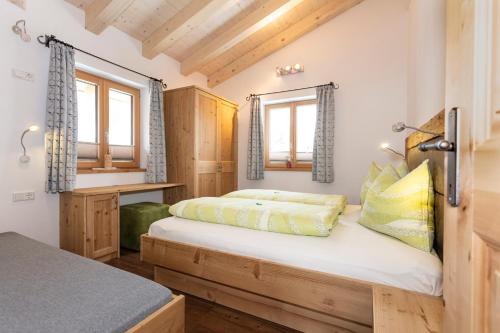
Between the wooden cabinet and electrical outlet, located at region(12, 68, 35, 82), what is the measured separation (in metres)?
1.17

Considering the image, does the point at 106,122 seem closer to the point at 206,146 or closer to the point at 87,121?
the point at 87,121

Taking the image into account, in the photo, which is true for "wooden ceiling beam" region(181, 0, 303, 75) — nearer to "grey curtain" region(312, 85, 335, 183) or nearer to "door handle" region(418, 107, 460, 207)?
"grey curtain" region(312, 85, 335, 183)

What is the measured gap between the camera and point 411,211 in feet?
4.16

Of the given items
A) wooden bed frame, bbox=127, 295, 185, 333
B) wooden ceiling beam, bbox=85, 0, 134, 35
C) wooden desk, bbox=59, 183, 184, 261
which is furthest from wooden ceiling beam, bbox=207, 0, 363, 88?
wooden bed frame, bbox=127, 295, 185, 333

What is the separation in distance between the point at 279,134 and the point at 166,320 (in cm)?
364

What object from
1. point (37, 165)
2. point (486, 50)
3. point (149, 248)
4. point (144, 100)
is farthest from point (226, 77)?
point (486, 50)

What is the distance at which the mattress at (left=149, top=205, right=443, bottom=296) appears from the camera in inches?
43.7

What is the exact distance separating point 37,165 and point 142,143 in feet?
4.37

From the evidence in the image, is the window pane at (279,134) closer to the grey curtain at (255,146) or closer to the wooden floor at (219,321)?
the grey curtain at (255,146)

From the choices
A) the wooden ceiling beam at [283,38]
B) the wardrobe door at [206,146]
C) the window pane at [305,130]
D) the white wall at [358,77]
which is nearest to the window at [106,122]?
the wardrobe door at [206,146]

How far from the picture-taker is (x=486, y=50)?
48 cm

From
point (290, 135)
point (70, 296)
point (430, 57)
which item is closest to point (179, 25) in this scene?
point (290, 135)

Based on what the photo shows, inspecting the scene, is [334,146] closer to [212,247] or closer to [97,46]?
[212,247]

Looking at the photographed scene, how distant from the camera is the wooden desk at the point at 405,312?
0.90 meters
